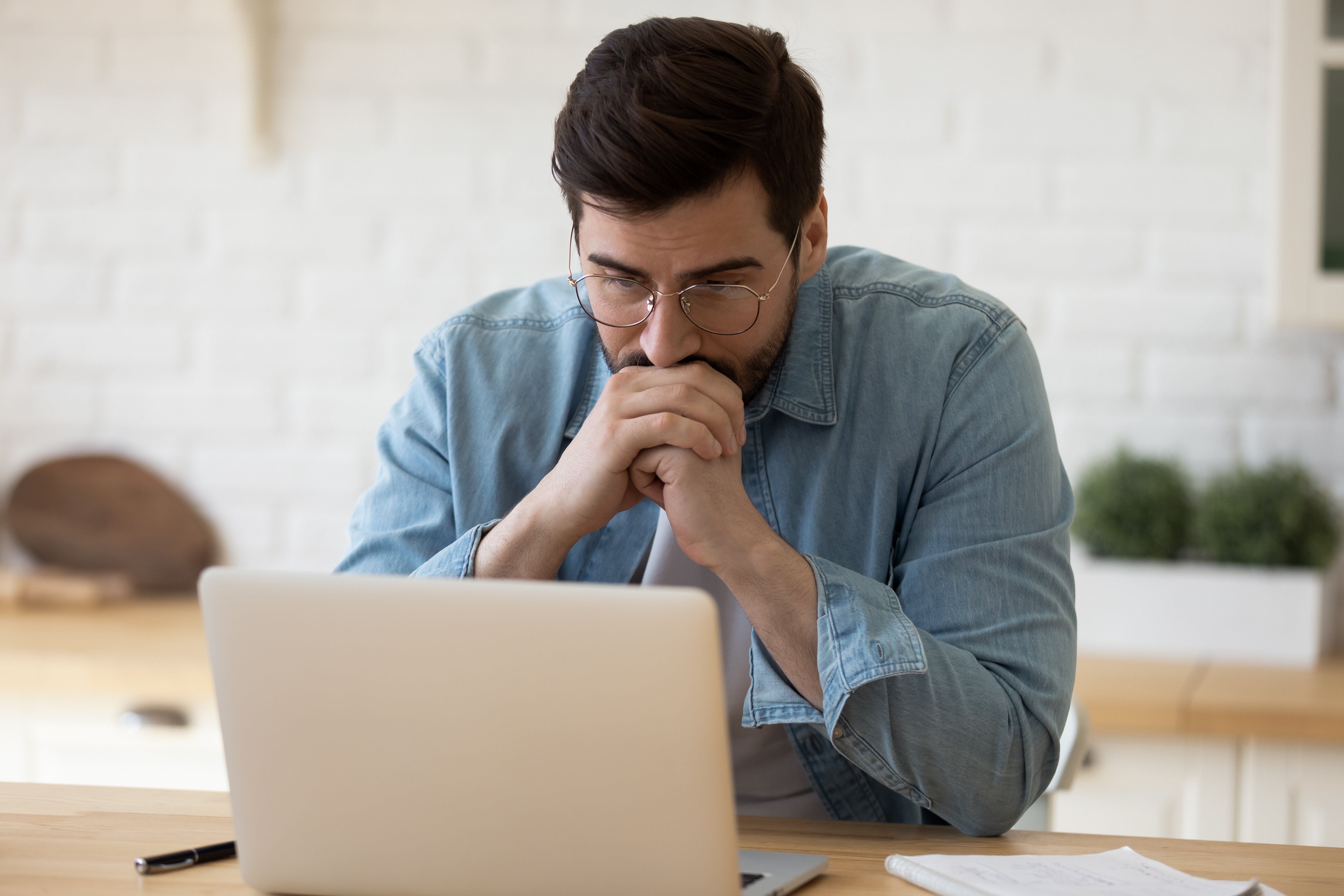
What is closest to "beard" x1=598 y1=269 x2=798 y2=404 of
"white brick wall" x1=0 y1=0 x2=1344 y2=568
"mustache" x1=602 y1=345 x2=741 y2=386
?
"mustache" x1=602 y1=345 x2=741 y2=386

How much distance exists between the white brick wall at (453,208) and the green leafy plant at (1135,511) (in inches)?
4.6

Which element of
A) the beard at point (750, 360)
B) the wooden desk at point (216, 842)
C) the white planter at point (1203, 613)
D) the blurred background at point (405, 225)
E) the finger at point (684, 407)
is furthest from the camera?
the blurred background at point (405, 225)

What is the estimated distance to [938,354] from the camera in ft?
4.01

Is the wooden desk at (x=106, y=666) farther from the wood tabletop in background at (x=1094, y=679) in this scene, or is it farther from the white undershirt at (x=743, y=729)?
the white undershirt at (x=743, y=729)

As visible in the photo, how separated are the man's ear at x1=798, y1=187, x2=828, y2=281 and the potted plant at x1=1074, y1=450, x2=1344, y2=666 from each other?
3.07 ft

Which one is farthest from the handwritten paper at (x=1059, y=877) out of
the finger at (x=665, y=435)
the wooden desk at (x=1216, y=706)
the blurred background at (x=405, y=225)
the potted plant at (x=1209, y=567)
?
the potted plant at (x=1209, y=567)

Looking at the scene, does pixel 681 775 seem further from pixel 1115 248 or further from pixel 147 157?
pixel 147 157

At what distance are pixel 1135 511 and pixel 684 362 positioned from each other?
113 centimetres

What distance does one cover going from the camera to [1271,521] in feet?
6.44

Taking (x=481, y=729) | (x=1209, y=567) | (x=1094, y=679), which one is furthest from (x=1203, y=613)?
(x=481, y=729)

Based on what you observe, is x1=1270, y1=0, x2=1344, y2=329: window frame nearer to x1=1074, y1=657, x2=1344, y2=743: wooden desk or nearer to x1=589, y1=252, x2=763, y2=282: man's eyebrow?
x1=1074, y1=657, x2=1344, y2=743: wooden desk

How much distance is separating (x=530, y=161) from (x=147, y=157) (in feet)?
2.37

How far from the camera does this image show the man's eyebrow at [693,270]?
111cm

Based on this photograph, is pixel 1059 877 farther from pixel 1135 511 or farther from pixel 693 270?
pixel 1135 511
